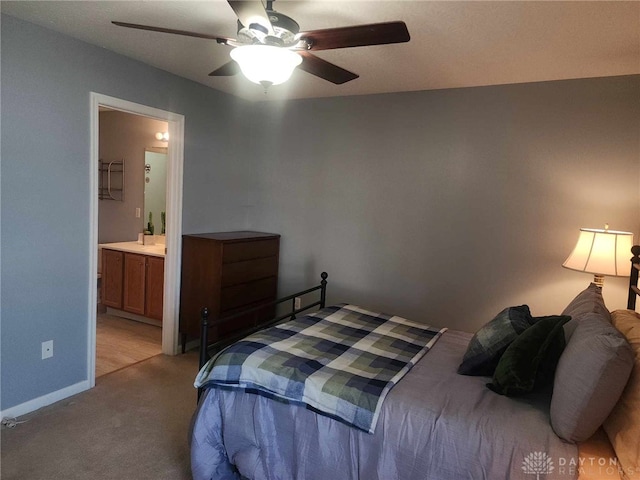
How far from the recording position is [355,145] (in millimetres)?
3854

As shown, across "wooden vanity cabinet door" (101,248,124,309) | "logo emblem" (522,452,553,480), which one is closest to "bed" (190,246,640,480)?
"logo emblem" (522,452,553,480)

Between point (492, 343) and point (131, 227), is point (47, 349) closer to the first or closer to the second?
point (131, 227)

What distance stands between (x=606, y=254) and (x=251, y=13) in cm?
243

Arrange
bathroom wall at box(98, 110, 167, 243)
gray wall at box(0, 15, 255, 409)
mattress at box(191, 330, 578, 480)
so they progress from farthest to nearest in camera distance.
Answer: bathroom wall at box(98, 110, 167, 243)
gray wall at box(0, 15, 255, 409)
mattress at box(191, 330, 578, 480)

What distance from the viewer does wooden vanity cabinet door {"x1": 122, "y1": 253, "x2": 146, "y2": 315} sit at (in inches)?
168

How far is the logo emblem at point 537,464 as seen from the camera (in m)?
1.46

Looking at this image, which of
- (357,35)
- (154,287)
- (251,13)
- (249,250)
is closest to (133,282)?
(154,287)

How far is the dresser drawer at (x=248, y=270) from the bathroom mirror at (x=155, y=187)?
167cm

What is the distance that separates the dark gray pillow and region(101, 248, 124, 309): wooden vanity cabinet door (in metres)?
3.69

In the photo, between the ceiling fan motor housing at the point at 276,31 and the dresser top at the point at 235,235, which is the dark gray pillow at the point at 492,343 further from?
the dresser top at the point at 235,235

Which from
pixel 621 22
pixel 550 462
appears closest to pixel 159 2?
pixel 621 22

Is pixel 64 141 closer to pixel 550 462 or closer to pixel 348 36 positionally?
pixel 348 36

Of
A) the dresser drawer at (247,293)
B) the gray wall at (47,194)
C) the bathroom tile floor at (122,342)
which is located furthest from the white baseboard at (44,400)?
the dresser drawer at (247,293)

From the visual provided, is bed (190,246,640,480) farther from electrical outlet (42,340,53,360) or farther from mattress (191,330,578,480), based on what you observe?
electrical outlet (42,340,53,360)
